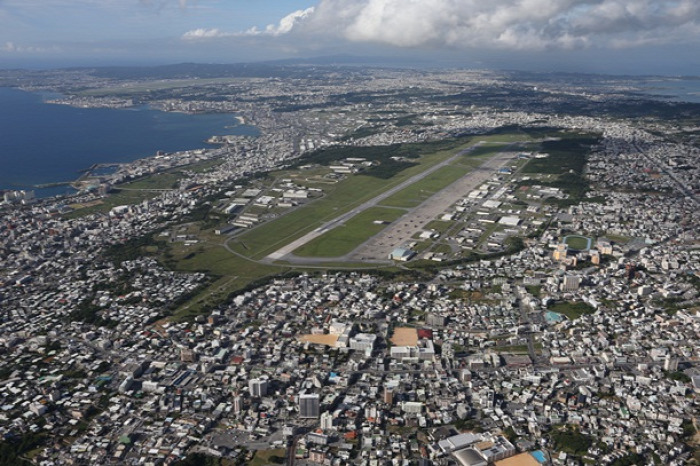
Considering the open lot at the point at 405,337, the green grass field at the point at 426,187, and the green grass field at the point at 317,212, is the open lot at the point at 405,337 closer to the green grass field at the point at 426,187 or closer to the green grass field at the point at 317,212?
the green grass field at the point at 317,212

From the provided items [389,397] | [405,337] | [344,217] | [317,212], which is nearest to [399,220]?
[344,217]

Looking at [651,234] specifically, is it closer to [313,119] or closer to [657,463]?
[657,463]

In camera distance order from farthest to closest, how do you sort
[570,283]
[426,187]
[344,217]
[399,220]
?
1. [426,187]
2. [344,217]
3. [399,220]
4. [570,283]

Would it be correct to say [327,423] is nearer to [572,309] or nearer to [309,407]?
[309,407]

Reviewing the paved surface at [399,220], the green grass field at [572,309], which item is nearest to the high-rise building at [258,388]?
the paved surface at [399,220]

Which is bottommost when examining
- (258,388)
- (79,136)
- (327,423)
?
(327,423)

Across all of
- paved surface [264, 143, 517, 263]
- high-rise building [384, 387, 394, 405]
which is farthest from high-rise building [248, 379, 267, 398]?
paved surface [264, 143, 517, 263]
